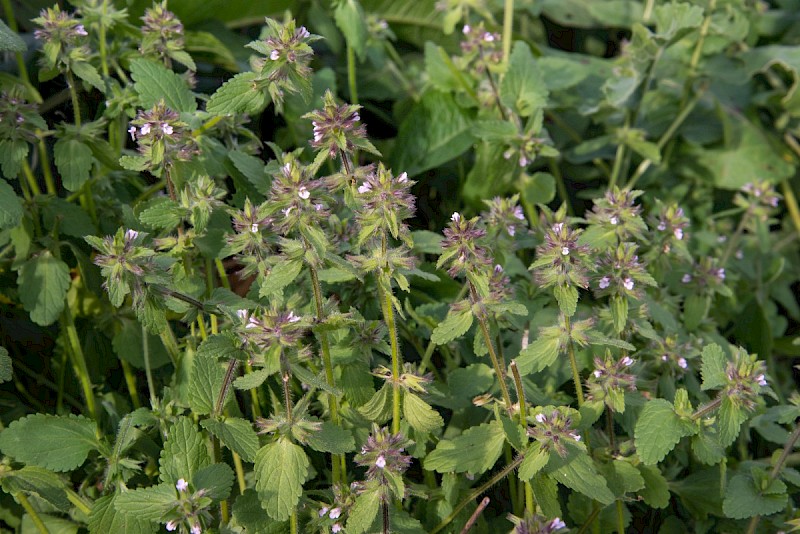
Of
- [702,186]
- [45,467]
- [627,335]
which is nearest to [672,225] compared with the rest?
[627,335]

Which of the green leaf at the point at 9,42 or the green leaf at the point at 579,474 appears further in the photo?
the green leaf at the point at 9,42

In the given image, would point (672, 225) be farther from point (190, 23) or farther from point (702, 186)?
point (190, 23)

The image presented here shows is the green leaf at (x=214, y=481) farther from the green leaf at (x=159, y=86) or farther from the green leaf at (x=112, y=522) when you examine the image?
the green leaf at (x=159, y=86)

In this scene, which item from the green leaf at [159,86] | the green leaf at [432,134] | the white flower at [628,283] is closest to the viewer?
the white flower at [628,283]

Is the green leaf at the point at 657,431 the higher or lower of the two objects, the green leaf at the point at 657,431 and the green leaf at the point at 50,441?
the higher

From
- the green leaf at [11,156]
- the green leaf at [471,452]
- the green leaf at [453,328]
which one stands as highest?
the green leaf at [11,156]

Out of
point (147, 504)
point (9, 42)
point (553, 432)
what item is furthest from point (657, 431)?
point (9, 42)

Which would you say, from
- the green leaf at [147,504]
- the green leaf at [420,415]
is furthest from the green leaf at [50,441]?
the green leaf at [420,415]
